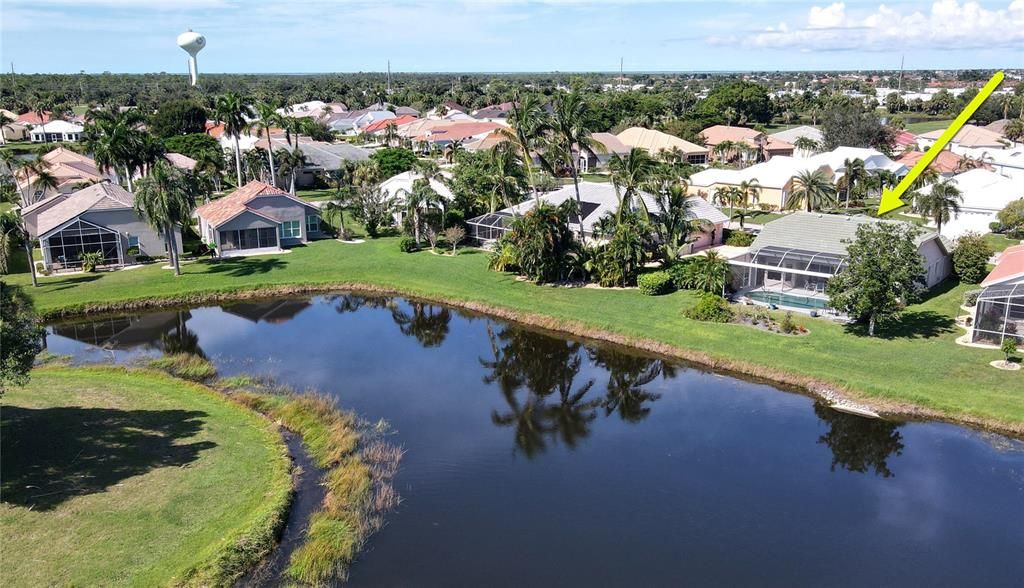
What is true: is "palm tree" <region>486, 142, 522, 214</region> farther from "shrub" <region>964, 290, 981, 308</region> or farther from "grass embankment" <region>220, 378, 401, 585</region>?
"shrub" <region>964, 290, 981, 308</region>

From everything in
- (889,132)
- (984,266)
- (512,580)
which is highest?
(889,132)

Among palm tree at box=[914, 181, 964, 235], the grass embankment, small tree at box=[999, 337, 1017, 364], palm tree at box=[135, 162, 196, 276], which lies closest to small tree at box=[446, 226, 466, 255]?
palm tree at box=[135, 162, 196, 276]

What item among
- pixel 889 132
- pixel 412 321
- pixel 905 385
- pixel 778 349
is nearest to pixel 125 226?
pixel 412 321

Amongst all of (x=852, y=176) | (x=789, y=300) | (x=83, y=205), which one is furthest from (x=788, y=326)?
(x=83, y=205)

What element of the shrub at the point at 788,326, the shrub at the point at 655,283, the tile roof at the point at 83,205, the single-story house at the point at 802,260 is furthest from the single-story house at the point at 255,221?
the shrub at the point at 788,326

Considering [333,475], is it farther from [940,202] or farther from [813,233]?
[940,202]

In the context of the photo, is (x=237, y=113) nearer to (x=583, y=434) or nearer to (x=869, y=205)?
(x=583, y=434)

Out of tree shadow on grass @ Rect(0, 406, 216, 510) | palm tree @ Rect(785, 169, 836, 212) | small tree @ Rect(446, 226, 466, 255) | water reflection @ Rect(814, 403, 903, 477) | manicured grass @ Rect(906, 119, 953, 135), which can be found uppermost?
manicured grass @ Rect(906, 119, 953, 135)
